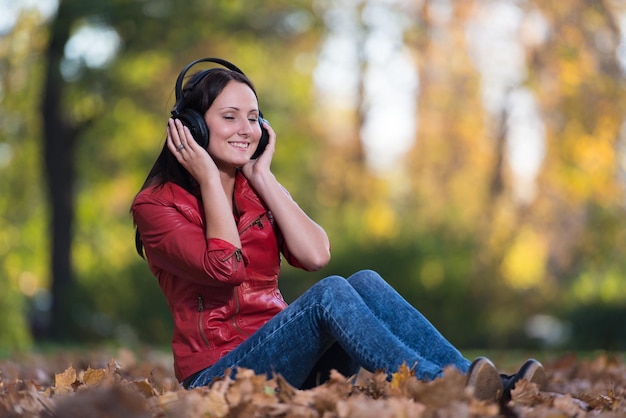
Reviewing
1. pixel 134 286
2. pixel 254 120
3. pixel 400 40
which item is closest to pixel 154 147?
pixel 134 286

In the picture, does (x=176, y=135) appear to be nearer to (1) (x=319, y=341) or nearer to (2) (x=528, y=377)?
(1) (x=319, y=341)

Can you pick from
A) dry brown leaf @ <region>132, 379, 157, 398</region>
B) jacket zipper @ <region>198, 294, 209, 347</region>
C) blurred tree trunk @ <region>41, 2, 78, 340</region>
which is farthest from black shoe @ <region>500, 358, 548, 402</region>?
blurred tree trunk @ <region>41, 2, 78, 340</region>

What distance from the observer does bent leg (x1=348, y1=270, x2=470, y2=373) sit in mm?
3279

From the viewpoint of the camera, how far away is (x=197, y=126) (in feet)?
11.9

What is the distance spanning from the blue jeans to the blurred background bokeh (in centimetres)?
729

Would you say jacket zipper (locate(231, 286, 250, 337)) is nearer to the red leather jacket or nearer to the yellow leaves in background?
the red leather jacket

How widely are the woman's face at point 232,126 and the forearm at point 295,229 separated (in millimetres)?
141

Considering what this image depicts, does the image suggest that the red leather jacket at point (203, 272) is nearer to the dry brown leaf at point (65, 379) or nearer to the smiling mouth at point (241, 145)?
the smiling mouth at point (241, 145)

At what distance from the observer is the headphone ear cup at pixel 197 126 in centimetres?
362

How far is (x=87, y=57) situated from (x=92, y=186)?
5024 mm

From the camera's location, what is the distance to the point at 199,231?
3441 millimetres

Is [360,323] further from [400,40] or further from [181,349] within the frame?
[400,40]

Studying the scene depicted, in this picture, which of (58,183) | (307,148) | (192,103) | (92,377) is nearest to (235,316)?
(92,377)

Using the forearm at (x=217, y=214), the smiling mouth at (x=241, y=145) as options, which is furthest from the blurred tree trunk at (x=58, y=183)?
the forearm at (x=217, y=214)
